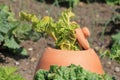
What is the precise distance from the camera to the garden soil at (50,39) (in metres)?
5.18

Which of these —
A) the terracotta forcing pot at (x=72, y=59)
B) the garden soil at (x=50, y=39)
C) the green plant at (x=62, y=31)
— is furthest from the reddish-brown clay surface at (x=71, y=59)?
the garden soil at (x=50, y=39)

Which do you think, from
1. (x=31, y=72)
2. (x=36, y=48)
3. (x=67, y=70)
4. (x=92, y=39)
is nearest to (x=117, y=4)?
(x=92, y=39)

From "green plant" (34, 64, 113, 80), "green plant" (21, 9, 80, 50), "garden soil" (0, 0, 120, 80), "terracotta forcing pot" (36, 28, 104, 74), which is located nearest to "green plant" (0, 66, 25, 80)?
"green plant" (34, 64, 113, 80)

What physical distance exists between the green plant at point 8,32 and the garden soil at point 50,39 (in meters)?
0.10

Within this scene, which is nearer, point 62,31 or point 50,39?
point 62,31

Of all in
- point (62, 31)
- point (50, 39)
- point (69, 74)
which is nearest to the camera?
point (69, 74)

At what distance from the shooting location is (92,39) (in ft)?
19.8

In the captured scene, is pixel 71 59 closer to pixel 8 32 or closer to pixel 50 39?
pixel 8 32

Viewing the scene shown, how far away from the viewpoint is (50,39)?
5.79 meters

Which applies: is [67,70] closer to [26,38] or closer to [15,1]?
[26,38]

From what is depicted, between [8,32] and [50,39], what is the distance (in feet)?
2.90

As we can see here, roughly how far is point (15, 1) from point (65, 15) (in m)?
2.64

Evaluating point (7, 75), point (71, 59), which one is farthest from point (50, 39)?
point (7, 75)

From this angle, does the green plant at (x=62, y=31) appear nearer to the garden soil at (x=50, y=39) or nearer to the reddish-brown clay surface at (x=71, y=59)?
the reddish-brown clay surface at (x=71, y=59)
